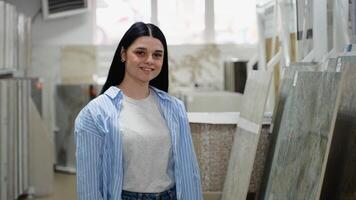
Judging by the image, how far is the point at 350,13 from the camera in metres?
2.37

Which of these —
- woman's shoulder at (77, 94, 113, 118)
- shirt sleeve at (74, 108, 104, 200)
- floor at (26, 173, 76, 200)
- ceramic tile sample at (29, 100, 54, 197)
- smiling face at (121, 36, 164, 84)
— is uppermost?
smiling face at (121, 36, 164, 84)

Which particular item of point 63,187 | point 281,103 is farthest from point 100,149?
point 63,187

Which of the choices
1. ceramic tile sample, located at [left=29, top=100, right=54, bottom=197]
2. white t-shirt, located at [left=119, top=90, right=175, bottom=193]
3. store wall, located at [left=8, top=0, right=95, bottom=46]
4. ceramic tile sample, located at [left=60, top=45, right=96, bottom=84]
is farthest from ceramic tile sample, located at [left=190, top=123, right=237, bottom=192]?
store wall, located at [left=8, top=0, right=95, bottom=46]

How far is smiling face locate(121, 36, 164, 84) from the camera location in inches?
77.2

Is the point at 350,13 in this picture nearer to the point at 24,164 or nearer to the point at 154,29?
the point at 154,29

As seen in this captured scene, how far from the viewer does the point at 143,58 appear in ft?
6.45

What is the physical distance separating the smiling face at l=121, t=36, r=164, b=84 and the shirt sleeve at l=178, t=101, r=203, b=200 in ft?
0.83

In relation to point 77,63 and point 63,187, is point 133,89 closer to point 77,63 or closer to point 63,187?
point 63,187

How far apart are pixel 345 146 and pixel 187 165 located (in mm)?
682

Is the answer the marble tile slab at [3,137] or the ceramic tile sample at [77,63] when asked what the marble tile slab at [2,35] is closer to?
the marble tile slab at [3,137]

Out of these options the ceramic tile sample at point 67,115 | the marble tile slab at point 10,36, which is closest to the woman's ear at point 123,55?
the marble tile slab at point 10,36

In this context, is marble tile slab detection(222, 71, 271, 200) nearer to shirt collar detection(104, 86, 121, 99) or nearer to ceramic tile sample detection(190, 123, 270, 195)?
ceramic tile sample detection(190, 123, 270, 195)

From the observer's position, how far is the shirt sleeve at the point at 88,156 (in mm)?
1886

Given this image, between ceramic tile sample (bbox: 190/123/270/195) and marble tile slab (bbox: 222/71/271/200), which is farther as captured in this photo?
ceramic tile sample (bbox: 190/123/270/195)
